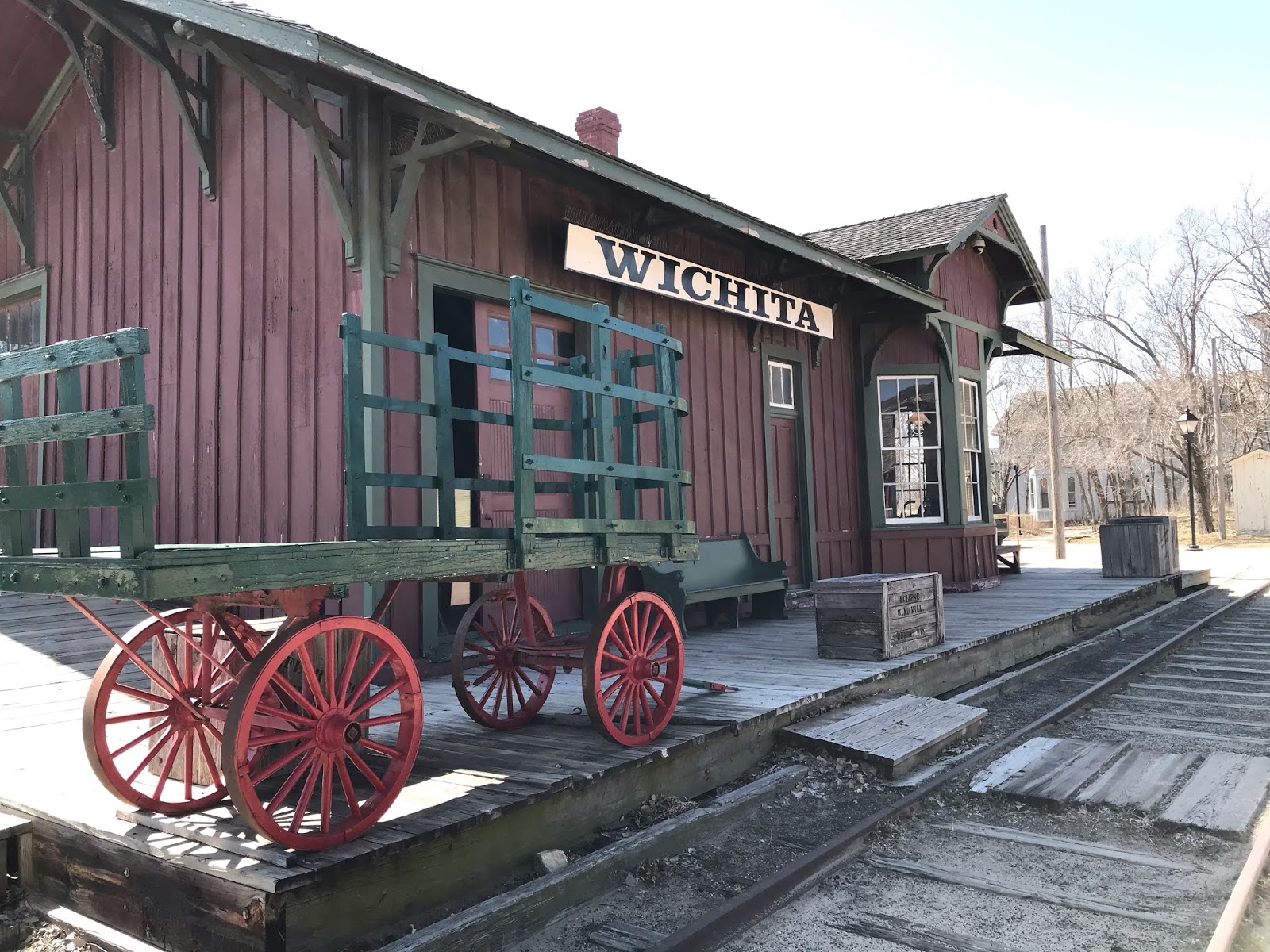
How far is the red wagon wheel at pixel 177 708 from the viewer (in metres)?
3.33

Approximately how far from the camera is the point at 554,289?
24.5ft

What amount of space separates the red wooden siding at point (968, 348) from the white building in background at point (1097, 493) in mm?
26772

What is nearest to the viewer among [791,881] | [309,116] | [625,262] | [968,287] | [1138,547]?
[791,881]

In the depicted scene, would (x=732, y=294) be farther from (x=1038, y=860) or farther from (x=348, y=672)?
(x=348, y=672)

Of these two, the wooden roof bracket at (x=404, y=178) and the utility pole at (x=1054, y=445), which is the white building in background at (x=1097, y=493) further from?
the wooden roof bracket at (x=404, y=178)

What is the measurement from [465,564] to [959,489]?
968 centimetres

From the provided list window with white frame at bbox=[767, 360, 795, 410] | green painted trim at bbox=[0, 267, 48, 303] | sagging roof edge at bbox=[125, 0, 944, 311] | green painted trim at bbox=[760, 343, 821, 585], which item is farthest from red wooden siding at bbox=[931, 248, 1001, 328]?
green painted trim at bbox=[0, 267, 48, 303]

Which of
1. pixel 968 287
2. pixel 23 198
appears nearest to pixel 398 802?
pixel 23 198

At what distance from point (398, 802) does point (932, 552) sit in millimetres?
9610

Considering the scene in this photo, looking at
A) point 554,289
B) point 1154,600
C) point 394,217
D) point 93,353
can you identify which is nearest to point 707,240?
point 554,289

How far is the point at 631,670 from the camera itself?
443 centimetres

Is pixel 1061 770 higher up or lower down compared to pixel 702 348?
lower down

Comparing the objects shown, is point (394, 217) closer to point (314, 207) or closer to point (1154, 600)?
point (314, 207)

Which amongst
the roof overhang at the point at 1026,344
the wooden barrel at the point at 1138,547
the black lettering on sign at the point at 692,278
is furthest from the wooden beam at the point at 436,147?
the wooden barrel at the point at 1138,547
